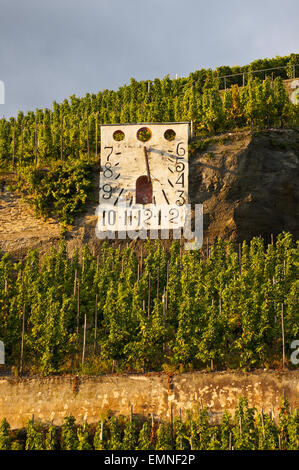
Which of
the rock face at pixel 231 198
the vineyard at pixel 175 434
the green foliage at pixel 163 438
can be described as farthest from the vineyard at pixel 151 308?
the green foliage at pixel 163 438

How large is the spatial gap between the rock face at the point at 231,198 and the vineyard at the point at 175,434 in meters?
8.56

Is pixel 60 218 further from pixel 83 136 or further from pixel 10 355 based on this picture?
pixel 10 355

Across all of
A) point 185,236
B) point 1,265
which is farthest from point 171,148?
point 1,265

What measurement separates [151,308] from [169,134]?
22.9ft

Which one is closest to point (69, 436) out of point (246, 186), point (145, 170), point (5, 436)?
point (5, 436)

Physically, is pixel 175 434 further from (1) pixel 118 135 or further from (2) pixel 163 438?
(1) pixel 118 135

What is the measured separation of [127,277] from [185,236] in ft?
10.5

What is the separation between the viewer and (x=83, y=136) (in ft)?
87.8

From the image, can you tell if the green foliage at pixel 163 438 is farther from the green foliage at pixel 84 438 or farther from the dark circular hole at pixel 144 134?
the dark circular hole at pixel 144 134

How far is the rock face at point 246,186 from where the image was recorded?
22.7 meters

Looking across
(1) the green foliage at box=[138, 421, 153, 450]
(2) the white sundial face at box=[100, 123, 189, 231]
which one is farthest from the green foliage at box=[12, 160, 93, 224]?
(1) the green foliage at box=[138, 421, 153, 450]

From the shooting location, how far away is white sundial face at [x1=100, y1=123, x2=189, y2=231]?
22562 millimetres

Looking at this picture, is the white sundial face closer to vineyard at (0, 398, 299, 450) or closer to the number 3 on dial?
the number 3 on dial

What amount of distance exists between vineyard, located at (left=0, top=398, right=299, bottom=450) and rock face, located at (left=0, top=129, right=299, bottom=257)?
8.56 metres
